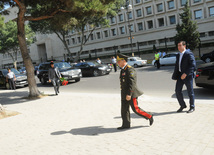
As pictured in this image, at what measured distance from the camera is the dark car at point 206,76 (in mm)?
7477

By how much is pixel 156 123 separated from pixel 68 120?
2570 millimetres

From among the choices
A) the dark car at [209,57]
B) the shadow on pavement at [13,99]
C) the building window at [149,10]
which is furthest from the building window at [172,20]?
the shadow on pavement at [13,99]

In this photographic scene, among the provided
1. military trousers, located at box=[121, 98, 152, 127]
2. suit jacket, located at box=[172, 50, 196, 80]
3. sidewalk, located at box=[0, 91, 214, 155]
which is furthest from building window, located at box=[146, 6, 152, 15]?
military trousers, located at box=[121, 98, 152, 127]

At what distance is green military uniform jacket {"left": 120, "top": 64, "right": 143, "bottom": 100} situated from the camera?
4703mm

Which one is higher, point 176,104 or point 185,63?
point 185,63

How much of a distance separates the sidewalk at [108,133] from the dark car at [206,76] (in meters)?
1.24

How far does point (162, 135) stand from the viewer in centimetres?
442

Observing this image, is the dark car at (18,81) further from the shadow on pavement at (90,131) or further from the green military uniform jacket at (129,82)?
the green military uniform jacket at (129,82)

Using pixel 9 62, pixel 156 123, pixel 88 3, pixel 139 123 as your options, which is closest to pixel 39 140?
pixel 139 123

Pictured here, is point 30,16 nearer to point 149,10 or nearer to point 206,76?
point 206,76

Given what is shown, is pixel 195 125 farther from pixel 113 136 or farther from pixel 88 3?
pixel 88 3

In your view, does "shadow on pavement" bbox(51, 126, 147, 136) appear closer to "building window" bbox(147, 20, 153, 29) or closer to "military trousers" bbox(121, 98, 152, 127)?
"military trousers" bbox(121, 98, 152, 127)

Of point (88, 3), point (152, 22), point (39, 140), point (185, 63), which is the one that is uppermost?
point (152, 22)

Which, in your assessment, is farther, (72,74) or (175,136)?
(72,74)
